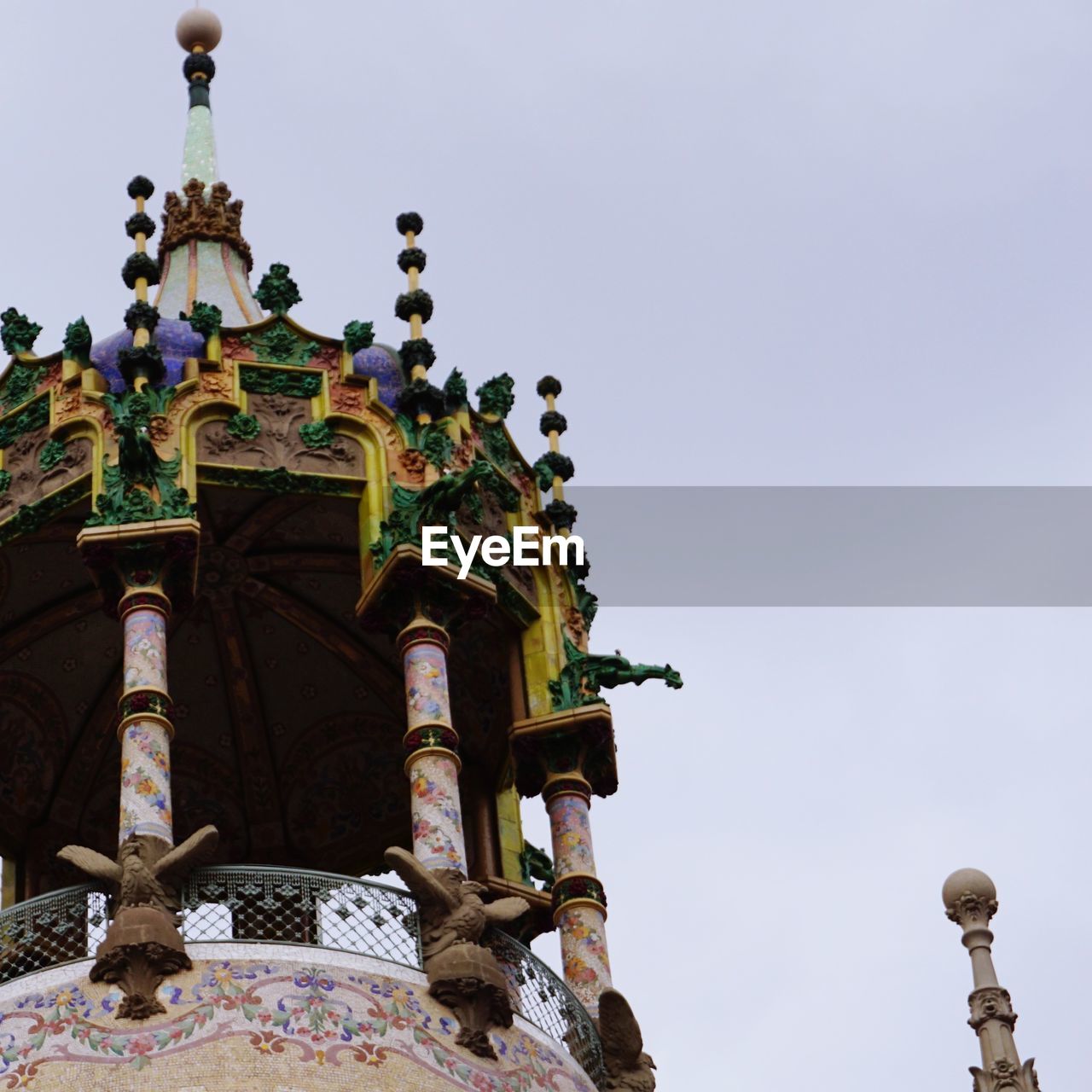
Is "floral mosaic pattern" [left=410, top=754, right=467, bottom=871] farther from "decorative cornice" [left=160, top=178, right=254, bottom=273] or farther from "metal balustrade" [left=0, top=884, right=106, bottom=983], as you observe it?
"decorative cornice" [left=160, top=178, right=254, bottom=273]

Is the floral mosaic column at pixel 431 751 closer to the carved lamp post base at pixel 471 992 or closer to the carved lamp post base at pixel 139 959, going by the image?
the carved lamp post base at pixel 471 992

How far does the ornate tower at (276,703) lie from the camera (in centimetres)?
2184

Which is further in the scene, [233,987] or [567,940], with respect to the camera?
[567,940]

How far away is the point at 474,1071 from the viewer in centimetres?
2189

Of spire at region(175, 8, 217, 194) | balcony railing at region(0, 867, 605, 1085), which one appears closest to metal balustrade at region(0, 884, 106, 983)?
balcony railing at region(0, 867, 605, 1085)

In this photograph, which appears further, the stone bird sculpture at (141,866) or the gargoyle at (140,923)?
the stone bird sculpture at (141,866)

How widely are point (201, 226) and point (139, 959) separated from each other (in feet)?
32.6

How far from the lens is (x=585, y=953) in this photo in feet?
81.0

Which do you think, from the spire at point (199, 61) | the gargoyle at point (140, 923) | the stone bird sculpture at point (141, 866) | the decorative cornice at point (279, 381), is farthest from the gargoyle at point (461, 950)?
the spire at point (199, 61)

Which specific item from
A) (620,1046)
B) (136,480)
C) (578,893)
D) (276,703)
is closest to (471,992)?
(620,1046)

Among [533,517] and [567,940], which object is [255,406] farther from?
[567,940]

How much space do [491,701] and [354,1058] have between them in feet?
21.8

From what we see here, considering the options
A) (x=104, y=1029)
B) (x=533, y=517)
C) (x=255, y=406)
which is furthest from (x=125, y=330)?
(x=104, y=1029)

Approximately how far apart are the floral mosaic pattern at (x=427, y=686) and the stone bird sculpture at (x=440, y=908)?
1.58 metres
